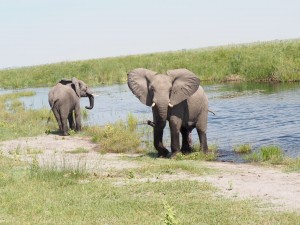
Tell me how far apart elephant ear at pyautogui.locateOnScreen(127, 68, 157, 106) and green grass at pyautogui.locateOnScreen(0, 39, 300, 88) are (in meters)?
23.3

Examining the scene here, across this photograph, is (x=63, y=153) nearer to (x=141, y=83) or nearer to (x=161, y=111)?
(x=141, y=83)

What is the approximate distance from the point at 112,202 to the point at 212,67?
36268 millimetres

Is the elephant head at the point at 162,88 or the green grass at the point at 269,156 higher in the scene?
the elephant head at the point at 162,88

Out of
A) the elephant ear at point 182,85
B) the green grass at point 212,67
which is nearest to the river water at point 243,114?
the elephant ear at point 182,85

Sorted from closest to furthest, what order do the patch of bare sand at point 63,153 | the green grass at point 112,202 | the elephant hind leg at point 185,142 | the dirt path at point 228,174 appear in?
the green grass at point 112,202, the dirt path at point 228,174, the patch of bare sand at point 63,153, the elephant hind leg at point 185,142

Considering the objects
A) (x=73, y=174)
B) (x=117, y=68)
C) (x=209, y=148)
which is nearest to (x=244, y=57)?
(x=117, y=68)

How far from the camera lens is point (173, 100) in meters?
14.2

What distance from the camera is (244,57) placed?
42906mm

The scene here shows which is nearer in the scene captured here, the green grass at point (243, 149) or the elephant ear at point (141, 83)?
the elephant ear at point (141, 83)

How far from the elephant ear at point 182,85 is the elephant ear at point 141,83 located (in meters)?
0.61

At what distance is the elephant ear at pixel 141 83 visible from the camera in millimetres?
14539

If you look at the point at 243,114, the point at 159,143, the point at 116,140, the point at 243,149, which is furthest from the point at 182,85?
the point at 243,114

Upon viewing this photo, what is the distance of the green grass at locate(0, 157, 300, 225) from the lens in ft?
26.1

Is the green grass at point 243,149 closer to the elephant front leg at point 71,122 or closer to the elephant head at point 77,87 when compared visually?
the elephant head at point 77,87
